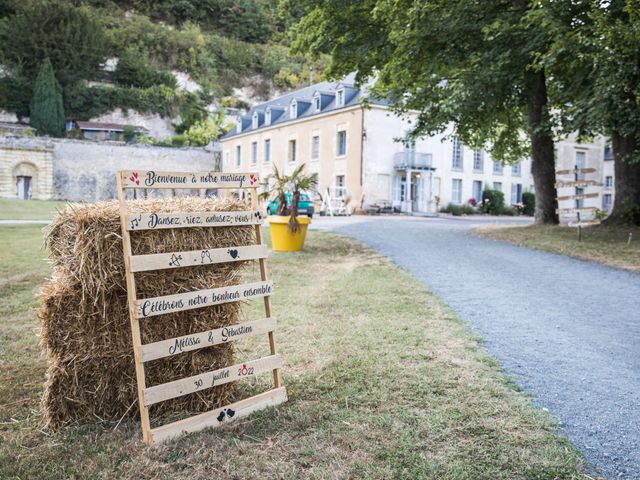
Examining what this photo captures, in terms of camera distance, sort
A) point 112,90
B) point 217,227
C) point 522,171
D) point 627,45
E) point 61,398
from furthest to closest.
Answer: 1. point 112,90
2. point 522,171
3. point 627,45
4. point 217,227
5. point 61,398

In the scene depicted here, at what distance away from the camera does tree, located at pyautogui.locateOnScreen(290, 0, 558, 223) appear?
41.0 feet

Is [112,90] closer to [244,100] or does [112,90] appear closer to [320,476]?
[244,100]

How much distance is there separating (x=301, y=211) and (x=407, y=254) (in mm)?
11303

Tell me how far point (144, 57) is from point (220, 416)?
2962 inches

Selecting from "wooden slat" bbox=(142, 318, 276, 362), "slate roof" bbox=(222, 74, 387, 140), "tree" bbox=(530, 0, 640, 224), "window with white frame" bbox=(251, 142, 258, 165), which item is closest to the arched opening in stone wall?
"slate roof" bbox=(222, 74, 387, 140)

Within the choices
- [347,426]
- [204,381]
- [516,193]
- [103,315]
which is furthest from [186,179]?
[516,193]

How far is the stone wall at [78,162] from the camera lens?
40.0 meters

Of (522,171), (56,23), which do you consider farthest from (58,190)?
(522,171)

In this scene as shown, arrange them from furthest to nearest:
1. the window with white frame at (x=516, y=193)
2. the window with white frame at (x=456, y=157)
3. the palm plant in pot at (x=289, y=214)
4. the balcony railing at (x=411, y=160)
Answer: the window with white frame at (x=516, y=193)
the window with white frame at (x=456, y=157)
the balcony railing at (x=411, y=160)
the palm plant in pot at (x=289, y=214)

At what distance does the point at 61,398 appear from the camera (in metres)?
3.06

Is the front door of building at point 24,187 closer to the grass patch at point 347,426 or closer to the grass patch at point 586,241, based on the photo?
the grass patch at point 586,241

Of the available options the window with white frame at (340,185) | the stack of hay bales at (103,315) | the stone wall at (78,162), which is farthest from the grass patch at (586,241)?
the stone wall at (78,162)

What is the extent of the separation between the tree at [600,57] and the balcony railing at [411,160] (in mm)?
17279

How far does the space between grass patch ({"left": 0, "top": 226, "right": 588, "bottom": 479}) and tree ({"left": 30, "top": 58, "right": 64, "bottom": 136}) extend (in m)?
55.7
